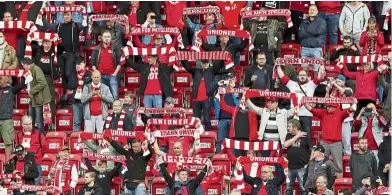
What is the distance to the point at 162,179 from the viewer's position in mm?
33812

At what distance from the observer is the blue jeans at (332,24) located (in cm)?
3794

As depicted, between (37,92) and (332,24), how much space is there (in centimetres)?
643

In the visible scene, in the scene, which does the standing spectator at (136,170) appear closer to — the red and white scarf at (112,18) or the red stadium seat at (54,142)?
the red stadium seat at (54,142)

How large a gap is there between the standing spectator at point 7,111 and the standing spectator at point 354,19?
6795 millimetres

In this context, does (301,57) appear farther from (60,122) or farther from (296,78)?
(60,122)

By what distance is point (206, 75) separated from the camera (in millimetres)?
35625

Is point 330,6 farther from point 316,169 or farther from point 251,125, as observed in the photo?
point 316,169

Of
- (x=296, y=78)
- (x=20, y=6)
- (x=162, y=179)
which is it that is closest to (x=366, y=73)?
(x=296, y=78)

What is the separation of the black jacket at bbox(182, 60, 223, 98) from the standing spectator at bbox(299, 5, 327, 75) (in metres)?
2.24

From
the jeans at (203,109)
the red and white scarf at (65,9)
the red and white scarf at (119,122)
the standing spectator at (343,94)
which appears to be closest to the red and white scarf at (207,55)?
the jeans at (203,109)

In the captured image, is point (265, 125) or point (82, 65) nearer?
point (265, 125)

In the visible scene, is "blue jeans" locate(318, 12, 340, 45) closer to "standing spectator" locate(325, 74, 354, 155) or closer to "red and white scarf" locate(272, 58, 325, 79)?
"red and white scarf" locate(272, 58, 325, 79)

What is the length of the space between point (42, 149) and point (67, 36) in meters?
2.87

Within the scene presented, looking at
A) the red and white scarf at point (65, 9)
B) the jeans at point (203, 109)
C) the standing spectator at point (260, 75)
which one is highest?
the red and white scarf at point (65, 9)
